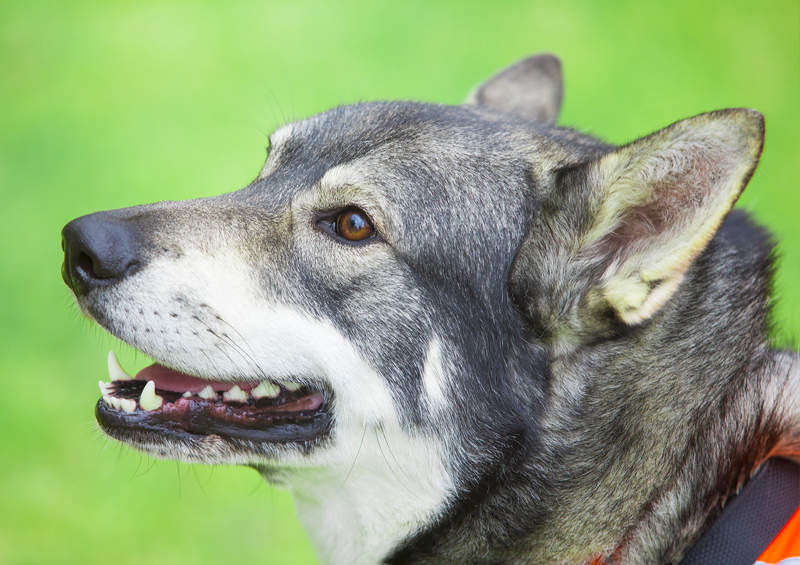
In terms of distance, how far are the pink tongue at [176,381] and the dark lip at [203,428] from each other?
0.14 metres

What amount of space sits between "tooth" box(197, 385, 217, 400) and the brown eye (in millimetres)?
788

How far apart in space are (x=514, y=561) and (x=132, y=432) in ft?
4.97

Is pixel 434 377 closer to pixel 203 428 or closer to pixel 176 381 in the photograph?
pixel 203 428

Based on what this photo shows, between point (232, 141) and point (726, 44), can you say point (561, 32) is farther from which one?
point (232, 141)

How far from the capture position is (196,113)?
9109 millimetres

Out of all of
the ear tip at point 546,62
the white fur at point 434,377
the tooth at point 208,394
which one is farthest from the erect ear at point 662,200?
the ear tip at point 546,62

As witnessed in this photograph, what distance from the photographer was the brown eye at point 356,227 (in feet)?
10.1

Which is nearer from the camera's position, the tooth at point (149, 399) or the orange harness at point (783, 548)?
the orange harness at point (783, 548)

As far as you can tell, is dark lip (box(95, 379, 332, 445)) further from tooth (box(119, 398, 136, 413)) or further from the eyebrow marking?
the eyebrow marking

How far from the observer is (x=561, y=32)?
10.3 meters

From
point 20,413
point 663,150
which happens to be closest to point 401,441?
point 663,150

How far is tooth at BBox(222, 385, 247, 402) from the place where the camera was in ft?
10.1

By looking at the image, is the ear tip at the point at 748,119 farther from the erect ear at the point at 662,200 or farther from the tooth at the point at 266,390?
the tooth at the point at 266,390

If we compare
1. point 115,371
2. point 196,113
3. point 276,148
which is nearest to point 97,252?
point 115,371
